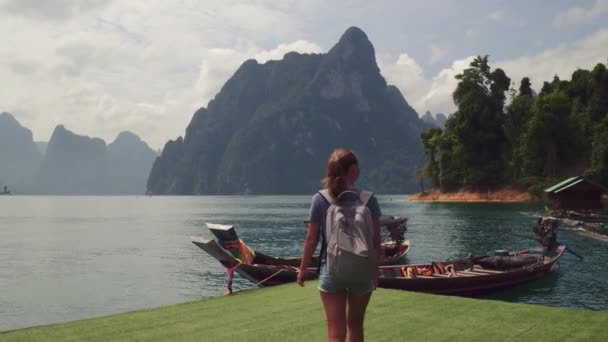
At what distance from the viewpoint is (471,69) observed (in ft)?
339

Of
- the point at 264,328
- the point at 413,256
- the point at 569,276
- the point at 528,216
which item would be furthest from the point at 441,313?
the point at 528,216

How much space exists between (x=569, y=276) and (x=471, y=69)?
292ft

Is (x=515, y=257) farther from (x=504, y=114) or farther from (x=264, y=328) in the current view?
(x=504, y=114)

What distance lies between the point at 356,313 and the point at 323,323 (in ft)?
13.5

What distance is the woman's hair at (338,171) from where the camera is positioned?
4.48 m

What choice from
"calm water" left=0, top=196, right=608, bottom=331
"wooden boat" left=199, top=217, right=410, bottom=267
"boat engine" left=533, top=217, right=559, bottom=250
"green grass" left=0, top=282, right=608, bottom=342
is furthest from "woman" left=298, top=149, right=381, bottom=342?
"boat engine" left=533, top=217, right=559, bottom=250

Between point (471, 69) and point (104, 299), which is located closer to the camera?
point (104, 299)

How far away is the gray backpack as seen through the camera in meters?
4.36

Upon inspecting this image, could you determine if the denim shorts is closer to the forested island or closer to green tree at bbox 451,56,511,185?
the forested island

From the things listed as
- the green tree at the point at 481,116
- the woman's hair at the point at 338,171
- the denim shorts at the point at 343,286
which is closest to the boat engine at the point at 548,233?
the denim shorts at the point at 343,286

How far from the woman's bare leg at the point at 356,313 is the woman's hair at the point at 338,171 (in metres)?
0.97

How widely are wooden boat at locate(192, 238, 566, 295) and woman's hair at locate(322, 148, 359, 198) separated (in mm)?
9969

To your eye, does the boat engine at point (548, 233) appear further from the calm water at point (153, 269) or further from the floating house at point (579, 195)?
the floating house at point (579, 195)

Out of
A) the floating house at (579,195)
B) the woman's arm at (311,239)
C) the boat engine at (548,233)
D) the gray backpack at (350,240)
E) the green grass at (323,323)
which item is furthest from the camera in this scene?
the floating house at (579,195)
